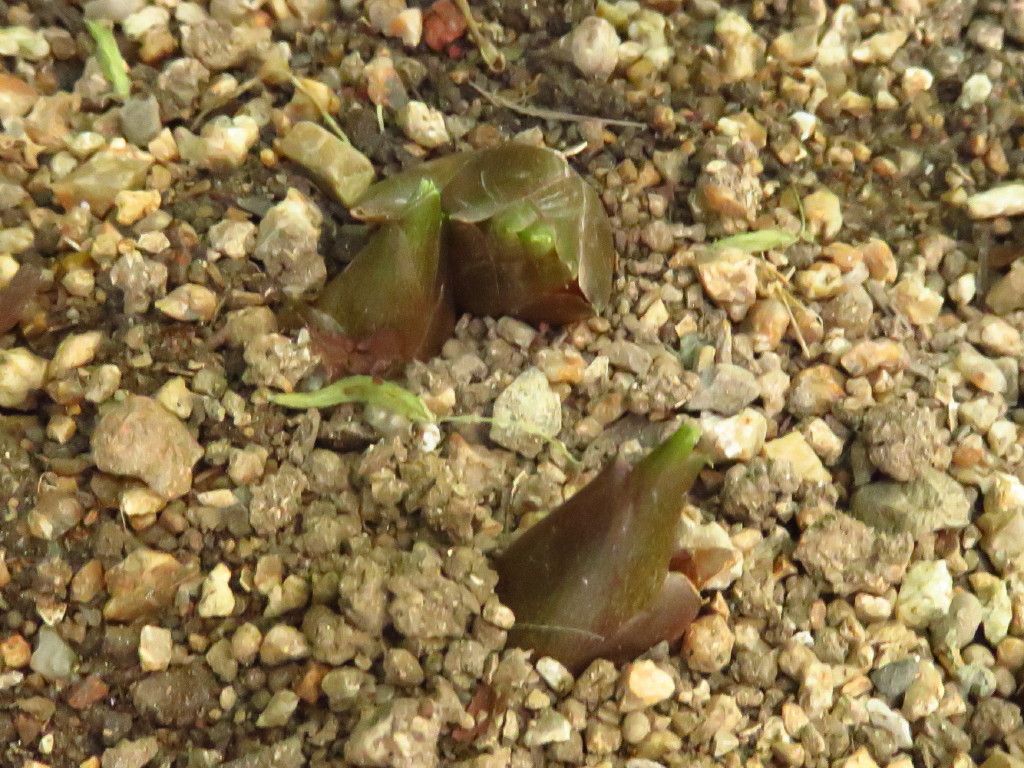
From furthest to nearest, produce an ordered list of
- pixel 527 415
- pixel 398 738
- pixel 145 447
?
pixel 527 415 < pixel 145 447 < pixel 398 738

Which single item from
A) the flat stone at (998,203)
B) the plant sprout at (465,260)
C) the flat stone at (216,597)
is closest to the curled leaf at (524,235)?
the plant sprout at (465,260)

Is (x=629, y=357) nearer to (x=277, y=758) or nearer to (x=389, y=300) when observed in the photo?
(x=389, y=300)

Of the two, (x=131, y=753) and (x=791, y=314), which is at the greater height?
(x=791, y=314)

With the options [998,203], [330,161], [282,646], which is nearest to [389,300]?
[330,161]

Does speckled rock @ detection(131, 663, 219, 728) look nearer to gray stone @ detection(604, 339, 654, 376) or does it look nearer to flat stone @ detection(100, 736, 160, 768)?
flat stone @ detection(100, 736, 160, 768)

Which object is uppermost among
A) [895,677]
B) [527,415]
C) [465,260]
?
[465,260]

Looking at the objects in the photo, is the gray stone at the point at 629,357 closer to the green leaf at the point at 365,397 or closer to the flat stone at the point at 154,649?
the green leaf at the point at 365,397
